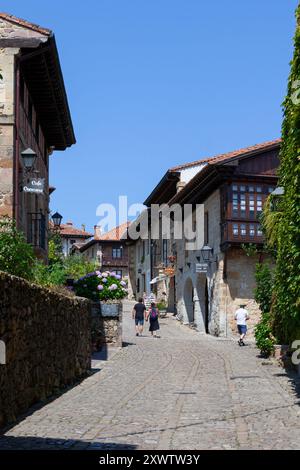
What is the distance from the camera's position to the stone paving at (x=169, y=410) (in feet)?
24.1

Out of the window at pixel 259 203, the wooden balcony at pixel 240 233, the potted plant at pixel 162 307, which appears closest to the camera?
the wooden balcony at pixel 240 233

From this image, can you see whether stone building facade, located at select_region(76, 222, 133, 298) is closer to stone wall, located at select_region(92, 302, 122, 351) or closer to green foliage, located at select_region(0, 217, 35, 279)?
stone wall, located at select_region(92, 302, 122, 351)

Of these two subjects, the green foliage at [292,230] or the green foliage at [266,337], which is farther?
the green foliage at [266,337]

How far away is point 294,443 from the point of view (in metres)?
7.26

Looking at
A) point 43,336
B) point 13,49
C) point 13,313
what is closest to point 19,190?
point 13,49

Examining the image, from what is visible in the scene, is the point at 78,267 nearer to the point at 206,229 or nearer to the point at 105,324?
the point at 206,229

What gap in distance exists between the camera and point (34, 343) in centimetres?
977

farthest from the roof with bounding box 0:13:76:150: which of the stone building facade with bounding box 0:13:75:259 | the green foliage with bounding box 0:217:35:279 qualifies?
the green foliage with bounding box 0:217:35:279

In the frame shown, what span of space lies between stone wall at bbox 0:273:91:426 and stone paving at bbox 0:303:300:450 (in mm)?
245

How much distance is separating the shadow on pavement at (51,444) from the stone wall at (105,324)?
480 inches

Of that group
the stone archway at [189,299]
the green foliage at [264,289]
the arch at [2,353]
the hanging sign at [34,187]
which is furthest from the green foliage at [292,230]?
the stone archway at [189,299]

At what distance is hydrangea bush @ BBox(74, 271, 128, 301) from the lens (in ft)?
65.1

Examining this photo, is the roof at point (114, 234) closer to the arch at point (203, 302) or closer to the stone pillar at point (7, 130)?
the arch at point (203, 302)

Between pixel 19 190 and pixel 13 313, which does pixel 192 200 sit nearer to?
pixel 19 190
